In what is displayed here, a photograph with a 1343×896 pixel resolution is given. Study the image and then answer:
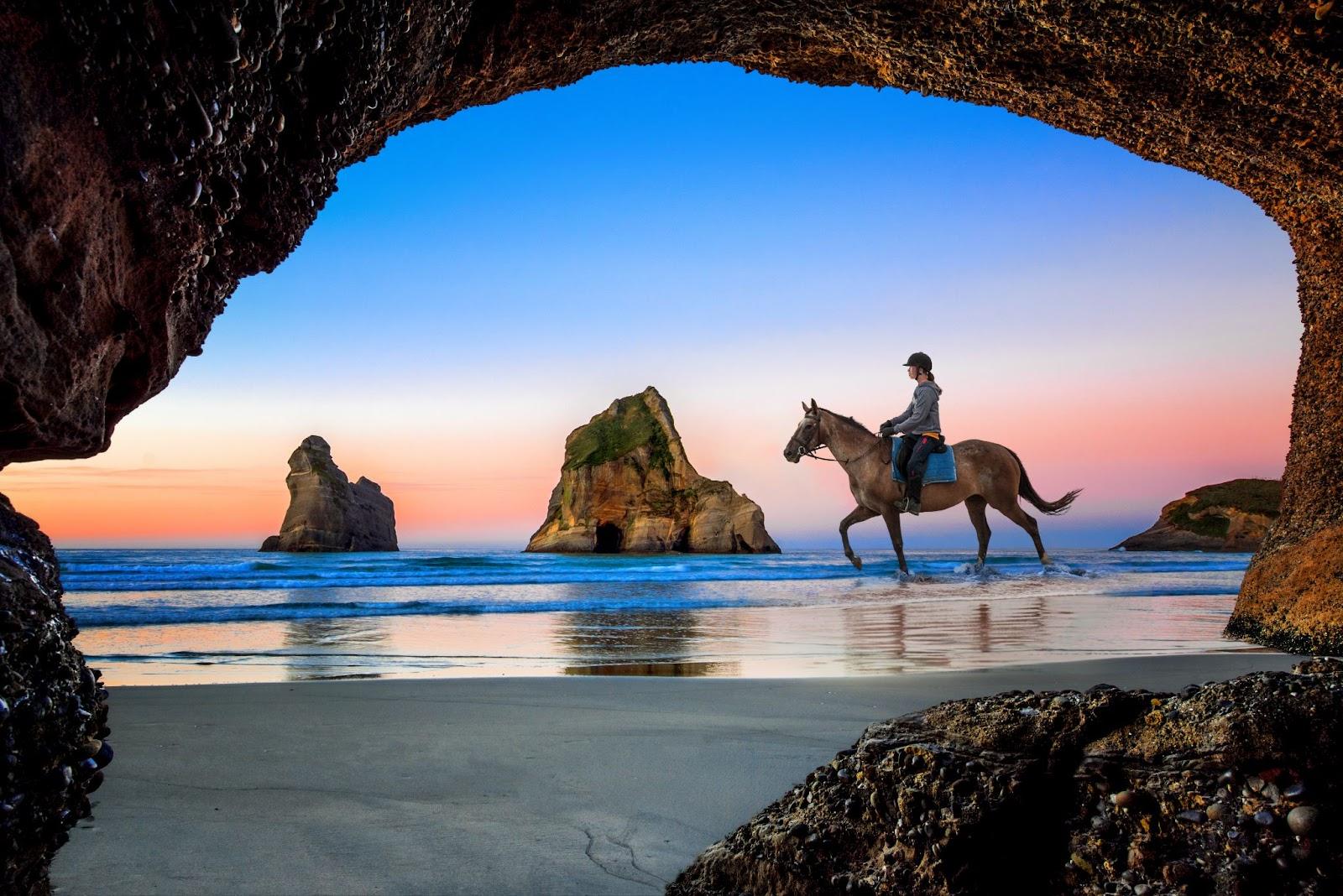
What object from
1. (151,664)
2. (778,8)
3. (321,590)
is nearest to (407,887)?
(778,8)

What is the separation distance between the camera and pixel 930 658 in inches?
185

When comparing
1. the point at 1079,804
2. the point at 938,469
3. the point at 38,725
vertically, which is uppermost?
the point at 938,469

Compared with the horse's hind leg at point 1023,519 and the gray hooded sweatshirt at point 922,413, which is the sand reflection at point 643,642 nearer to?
the gray hooded sweatshirt at point 922,413

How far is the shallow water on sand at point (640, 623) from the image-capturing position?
480 centimetres

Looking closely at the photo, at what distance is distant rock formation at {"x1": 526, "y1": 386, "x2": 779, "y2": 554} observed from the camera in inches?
1342

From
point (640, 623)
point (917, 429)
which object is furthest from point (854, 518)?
point (640, 623)

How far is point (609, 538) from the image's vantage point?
35875mm

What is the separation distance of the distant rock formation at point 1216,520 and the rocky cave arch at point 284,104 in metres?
27.7

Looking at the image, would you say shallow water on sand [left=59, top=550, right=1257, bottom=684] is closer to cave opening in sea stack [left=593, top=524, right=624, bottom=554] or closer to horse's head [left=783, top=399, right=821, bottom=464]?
horse's head [left=783, top=399, right=821, bottom=464]

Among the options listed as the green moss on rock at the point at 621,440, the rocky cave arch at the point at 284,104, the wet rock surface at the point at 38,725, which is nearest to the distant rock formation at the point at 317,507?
the green moss on rock at the point at 621,440

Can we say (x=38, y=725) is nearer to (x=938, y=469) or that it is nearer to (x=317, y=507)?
(x=938, y=469)

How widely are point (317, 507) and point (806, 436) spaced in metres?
29.9

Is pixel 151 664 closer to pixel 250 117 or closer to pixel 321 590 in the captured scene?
pixel 250 117

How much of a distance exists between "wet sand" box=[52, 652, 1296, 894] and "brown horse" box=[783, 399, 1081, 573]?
27.8 ft
